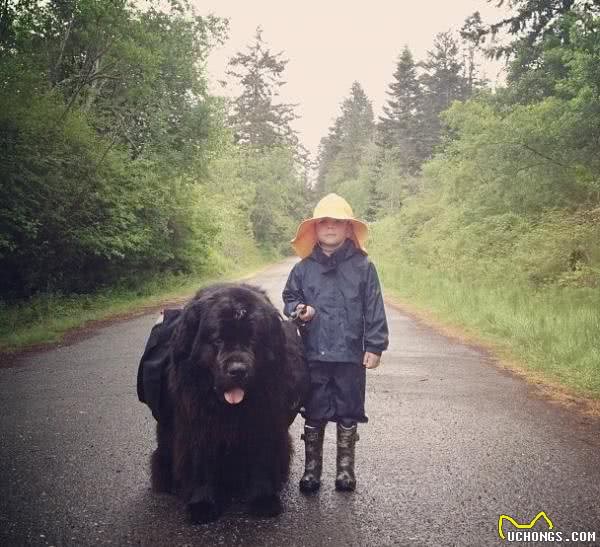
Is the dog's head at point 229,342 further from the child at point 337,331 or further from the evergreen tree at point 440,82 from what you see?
the evergreen tree at point 440,82

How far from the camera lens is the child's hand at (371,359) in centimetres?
325

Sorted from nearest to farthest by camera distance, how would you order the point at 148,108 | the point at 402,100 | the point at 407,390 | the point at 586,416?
the point at 586,416, the point at 407,390, the point at 148,108, the point at 402,100

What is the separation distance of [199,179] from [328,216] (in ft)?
68.6

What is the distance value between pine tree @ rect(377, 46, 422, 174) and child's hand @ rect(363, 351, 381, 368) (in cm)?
3810

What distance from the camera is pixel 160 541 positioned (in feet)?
8.48

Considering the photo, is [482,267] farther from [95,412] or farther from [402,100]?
[402,100]

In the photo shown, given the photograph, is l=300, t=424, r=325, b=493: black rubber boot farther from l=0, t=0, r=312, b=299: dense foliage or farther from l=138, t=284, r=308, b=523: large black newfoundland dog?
l=0, t=0, r=312, b=299: dense foliage

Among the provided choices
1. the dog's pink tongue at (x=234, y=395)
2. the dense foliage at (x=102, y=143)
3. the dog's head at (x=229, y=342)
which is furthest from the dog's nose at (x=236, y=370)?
the dense foliage at (x=102, y=143)

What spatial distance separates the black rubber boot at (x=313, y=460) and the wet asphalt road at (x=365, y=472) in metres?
0.08

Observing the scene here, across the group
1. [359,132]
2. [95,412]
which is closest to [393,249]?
[95,412]

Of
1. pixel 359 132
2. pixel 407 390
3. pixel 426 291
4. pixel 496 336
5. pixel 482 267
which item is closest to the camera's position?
pixel 407 390

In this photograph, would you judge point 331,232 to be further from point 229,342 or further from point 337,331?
point 229,342

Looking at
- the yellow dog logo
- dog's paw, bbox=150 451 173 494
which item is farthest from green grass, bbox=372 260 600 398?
dog's paw, bbox=150 451 173 494

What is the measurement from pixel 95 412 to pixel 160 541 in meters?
2.63
